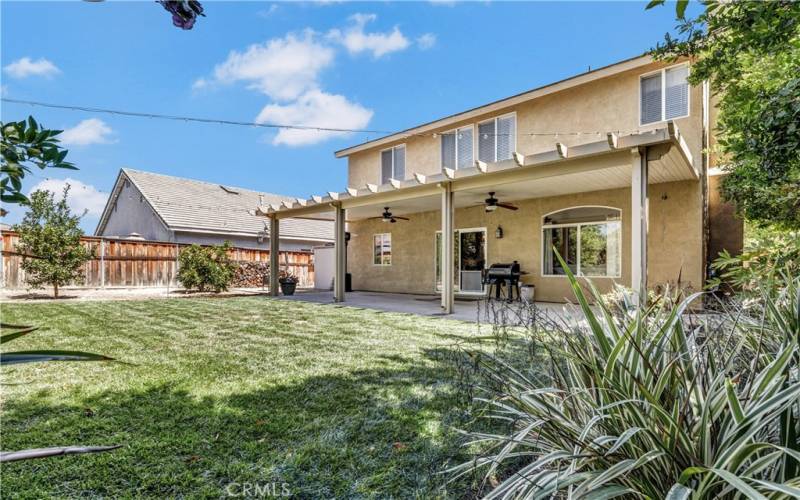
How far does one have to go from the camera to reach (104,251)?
1522 centimetres

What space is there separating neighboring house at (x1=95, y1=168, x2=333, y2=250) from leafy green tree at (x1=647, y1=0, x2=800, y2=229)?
56.3ft

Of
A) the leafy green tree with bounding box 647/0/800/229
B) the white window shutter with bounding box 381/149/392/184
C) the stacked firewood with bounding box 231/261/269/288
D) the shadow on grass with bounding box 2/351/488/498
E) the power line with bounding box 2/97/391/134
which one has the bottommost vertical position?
the shadow on grass with bounding box 2/351/488/498

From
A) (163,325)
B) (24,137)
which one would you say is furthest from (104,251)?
(24,137)

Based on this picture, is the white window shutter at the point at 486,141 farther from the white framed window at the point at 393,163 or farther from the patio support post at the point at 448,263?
the patio support post at the point at 448,263

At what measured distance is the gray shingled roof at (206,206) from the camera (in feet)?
64.9

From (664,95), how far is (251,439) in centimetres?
1116

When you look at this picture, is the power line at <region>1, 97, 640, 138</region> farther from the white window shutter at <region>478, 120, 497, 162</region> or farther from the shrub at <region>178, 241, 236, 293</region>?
the shrub at <region>178, 241, 236, 293</region>

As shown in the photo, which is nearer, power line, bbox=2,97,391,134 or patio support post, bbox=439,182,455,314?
patio support post, bbox=439,182,455,314

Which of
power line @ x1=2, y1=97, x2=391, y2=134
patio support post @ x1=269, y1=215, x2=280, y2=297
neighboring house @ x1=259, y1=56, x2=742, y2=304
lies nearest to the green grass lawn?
neighboring house @ x1=259, y1=56, x2=742, y2=304

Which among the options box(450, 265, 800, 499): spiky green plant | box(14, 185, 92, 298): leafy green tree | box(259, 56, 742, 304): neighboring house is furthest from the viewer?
box(14, 185, 92, 298): leafy green tree

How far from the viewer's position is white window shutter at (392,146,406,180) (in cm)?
1509

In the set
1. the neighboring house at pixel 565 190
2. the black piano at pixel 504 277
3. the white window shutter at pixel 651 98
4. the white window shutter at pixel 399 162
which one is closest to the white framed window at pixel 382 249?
the neighboring house at pixel 565 190

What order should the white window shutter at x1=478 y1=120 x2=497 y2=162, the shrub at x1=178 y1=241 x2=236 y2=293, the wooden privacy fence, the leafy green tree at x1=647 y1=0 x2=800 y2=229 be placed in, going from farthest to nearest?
the shrub at x1=178 y1=241 x2=236 y2=293, the wooden privacy fence, the white window shutter at x1=478 y1=120 x2=497 y2=162, the leafy green tree at x1=647 y1=0 x2=800 y2=229

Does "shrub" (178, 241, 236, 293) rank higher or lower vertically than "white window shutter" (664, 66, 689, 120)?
lower
